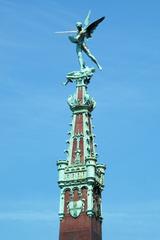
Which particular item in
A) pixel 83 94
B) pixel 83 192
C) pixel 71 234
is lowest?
pixel 71 234

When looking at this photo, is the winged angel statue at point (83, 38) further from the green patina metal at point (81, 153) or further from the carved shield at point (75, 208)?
the carved shield at point (75, 208)

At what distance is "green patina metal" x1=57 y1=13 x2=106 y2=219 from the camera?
2429 inches

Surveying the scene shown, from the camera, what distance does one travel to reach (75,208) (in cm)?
6122

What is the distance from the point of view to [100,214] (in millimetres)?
63156

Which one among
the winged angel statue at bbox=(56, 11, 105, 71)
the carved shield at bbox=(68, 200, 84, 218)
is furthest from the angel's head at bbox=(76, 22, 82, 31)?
the carved shield at bbox=(68, 200, 84, 218)

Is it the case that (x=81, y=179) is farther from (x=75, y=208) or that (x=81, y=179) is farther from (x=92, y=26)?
(x=92, y=26)

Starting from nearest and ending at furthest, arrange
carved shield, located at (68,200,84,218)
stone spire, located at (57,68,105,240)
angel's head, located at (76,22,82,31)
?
→ stone spire, located at (57,68,105,240) < carved shield, located at (68,200,84,218) < angel's head, located at (76,22,82,31)

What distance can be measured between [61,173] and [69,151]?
2861mm

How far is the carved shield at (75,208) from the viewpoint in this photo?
61.0 metres

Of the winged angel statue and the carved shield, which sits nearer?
the carved shield

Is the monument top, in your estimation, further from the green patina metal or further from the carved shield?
the carved shield

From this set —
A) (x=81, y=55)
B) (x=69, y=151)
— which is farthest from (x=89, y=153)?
(x=81, y=55)

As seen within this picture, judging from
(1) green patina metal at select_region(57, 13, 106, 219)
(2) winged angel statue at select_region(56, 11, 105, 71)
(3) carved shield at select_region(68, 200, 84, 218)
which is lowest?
(3) carved shield at select_region(68, 200, 84, 218)

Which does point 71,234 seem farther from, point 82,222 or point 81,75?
point 81,75
